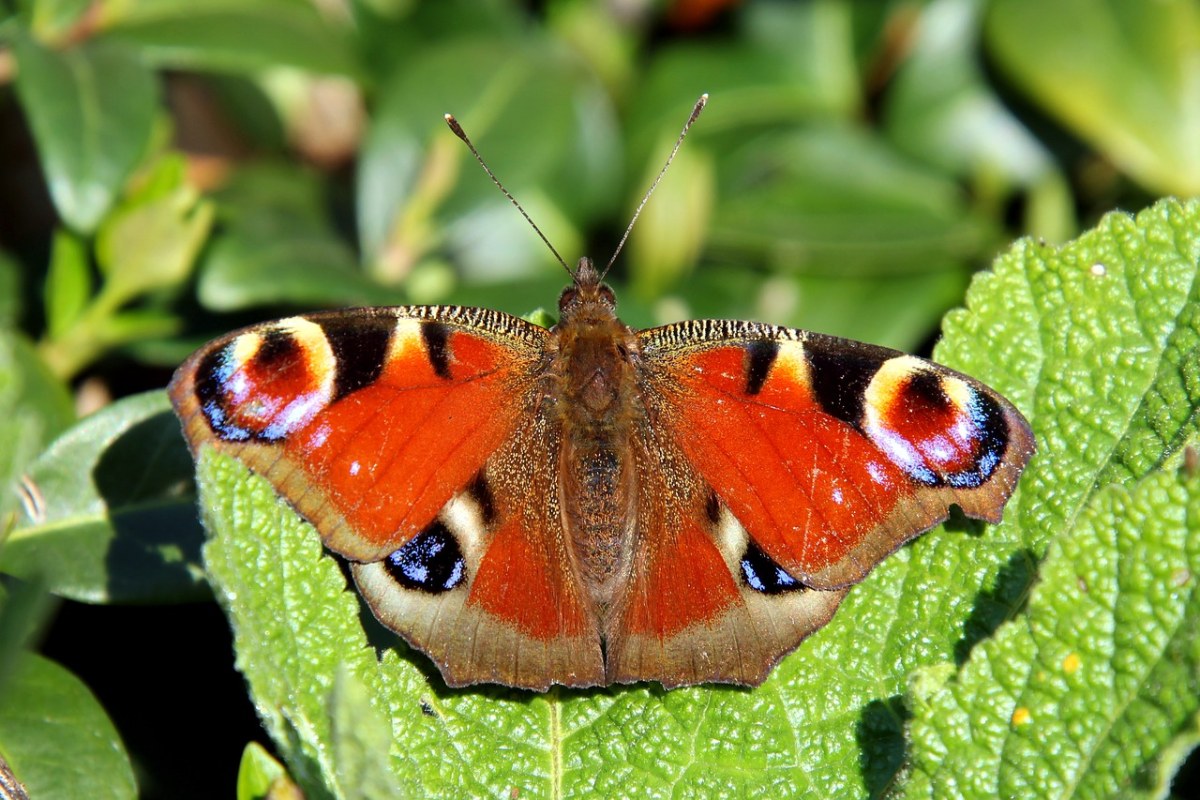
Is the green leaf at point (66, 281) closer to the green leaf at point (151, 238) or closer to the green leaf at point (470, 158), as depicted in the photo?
the green leaf at point (151, 238)

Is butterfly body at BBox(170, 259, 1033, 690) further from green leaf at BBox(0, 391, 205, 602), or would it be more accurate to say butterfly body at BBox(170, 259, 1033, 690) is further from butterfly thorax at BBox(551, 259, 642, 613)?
green leaf at BBox(0, 391, 205, 602)

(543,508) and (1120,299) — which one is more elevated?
(1120,299)

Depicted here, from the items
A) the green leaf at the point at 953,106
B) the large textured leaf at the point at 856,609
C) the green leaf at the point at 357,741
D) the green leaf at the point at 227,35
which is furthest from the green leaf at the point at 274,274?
the green leaf at the point at 953,106

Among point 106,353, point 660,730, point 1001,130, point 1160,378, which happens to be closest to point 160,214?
point 106,353

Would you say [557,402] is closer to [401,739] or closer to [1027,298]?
[401,739]

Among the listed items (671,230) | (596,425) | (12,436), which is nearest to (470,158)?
(671,230)

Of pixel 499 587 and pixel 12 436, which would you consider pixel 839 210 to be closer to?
pixel 499 587
